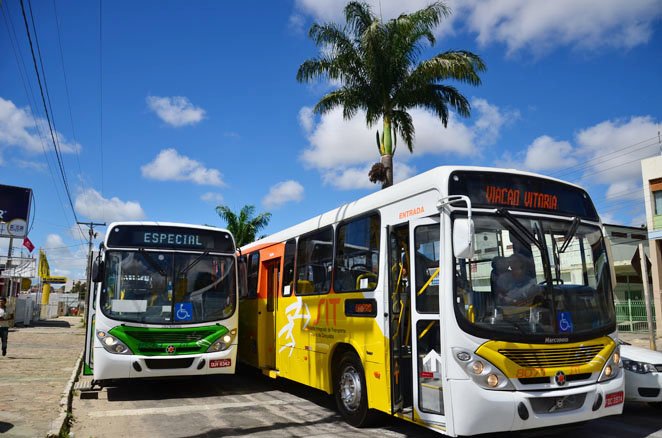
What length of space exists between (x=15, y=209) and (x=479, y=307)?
35.9 metres

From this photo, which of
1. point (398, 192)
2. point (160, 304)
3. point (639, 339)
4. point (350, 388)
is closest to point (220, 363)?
point (160, 304)

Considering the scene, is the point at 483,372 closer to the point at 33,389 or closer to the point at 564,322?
the point at 564,322

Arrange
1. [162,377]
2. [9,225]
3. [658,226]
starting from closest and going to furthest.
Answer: [162,377] → [658,226] → [9,225]

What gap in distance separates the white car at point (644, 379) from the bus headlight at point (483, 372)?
3556mm

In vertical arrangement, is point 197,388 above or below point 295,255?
below

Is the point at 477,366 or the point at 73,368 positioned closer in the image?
the point at 477,366

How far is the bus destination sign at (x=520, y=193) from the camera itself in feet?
20.2

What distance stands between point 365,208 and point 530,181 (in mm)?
2316

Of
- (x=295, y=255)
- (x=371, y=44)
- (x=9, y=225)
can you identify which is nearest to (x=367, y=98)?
(x=371, y=44)

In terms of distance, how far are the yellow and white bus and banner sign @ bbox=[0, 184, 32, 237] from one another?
32.9m

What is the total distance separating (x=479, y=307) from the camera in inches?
225

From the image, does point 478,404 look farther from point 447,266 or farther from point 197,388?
point 197,388

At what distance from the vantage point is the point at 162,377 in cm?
966

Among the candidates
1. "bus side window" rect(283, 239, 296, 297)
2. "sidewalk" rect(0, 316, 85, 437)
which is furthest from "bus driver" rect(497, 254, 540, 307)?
"sidewalk" rect(0, 316, 85, 437)
